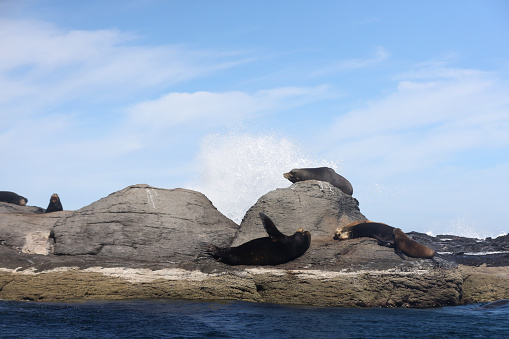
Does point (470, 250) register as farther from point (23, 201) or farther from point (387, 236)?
point (23, 201)

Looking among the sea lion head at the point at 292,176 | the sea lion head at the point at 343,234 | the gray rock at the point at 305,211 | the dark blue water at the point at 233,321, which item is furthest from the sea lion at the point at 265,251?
the sea lion head at the point at 292,176

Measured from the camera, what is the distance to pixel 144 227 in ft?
45.3

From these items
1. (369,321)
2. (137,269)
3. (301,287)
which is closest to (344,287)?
(301,287)

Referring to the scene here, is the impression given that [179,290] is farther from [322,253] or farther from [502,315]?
[502,315]

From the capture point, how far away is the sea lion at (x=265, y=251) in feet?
39.8

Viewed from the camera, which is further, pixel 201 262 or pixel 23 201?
pixel 23 201

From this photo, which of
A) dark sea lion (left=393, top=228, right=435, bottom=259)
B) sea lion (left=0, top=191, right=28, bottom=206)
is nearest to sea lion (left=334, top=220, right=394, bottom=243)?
dark sea lion (left=393, top=228, right=435, bottom=259)

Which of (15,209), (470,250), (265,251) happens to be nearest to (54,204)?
(15,209)

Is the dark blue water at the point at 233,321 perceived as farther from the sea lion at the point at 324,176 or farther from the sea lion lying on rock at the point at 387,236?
the sea lion at the point at 324,176

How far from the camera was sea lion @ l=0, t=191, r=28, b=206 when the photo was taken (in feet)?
76.0

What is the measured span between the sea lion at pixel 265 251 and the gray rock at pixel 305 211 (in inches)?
42.3

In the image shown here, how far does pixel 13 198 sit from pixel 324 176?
47.5 ft

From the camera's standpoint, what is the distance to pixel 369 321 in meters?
9.29

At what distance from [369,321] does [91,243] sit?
7.46m
